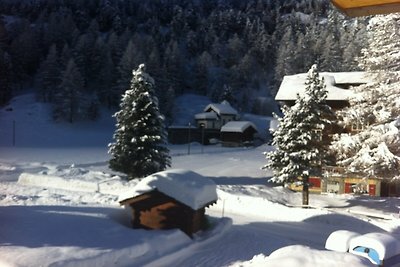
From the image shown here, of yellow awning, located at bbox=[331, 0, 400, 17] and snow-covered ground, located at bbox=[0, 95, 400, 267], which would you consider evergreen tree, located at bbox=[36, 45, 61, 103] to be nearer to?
snow-covered ground, located at bbox=[0, 95, 400, 267]

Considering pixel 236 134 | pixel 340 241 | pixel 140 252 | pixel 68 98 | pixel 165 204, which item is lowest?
pixel 140 252

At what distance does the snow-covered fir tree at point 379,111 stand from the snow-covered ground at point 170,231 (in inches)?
110

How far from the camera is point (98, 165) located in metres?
40.4

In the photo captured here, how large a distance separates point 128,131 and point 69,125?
43.2m

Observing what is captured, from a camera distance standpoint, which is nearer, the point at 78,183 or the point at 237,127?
the point at 78,183

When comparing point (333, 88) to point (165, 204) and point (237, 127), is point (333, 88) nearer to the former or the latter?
point (165, 204)

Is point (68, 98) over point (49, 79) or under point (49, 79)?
under

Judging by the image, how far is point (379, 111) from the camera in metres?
21.8

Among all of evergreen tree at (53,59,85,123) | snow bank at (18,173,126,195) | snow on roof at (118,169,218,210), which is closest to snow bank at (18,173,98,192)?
snow bank at (18,173,126,195)

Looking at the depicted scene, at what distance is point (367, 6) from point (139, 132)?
78.9 feet

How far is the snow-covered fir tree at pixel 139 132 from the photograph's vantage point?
2702 cm

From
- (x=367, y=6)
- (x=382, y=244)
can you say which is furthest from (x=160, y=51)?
(x=367, y=6)

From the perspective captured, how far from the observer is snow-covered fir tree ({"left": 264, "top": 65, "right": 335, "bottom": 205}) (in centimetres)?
2412

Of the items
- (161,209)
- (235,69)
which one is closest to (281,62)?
(235,69)
